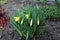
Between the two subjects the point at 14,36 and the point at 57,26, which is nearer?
the point at 14,36

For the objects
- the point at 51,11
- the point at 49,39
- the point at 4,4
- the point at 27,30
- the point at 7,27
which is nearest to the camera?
the point at 27,30

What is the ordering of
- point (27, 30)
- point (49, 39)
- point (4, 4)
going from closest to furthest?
point (27, 30), point (49, 39), point (4, 4)

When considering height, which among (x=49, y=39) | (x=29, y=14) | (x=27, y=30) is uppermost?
(x=29, y=14)

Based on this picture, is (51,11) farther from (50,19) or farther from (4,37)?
(4,37)

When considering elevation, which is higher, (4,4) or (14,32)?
(4,4)

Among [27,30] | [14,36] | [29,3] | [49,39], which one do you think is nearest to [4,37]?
[14,36]

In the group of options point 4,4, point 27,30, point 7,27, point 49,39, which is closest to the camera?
point 27,30

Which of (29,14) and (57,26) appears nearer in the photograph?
(29,14)

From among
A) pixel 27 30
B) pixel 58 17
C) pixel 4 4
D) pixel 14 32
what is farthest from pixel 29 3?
pixel 27 30

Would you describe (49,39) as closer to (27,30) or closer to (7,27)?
(27,30)
